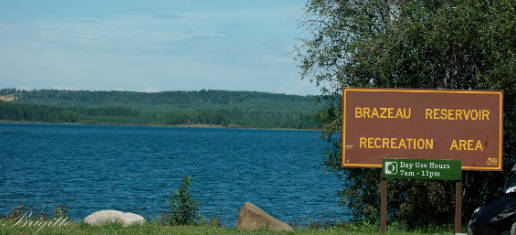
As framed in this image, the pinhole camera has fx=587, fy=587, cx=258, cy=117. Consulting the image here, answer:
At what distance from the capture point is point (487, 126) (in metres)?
14.3

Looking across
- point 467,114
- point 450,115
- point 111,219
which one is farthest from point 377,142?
point 111,219

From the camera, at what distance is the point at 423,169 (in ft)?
46.0

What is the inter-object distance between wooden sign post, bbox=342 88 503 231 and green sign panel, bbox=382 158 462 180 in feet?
0.82

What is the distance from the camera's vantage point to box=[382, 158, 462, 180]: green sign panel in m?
14.0

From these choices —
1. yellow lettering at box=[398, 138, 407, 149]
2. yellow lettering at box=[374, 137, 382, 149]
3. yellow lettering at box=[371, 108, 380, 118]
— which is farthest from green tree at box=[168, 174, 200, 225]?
yellow lettering at box=[398, 138, 407, 149]

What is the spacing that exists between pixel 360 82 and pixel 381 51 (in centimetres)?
146

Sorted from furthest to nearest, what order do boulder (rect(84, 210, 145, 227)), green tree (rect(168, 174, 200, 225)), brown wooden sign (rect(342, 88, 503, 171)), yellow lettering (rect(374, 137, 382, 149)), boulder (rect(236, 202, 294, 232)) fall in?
green tree (rect(168, 174, 200, 225)) < boulder (rect(236, 202, 294, 232)) < boulder (rect(84, 210, 145, 227)) < yellow lettering (rect(374, 137, 382, 149)) < brown wooden sign (rect(342, 88, 503, 171))

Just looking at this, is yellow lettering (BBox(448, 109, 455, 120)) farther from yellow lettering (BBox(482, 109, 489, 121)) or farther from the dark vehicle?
the dark vehicle

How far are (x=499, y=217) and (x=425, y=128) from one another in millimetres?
3458

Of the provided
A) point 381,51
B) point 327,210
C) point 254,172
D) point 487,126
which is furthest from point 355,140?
point 254,172

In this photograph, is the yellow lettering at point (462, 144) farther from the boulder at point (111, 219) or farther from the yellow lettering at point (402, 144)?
the boulder at point (111, 219)

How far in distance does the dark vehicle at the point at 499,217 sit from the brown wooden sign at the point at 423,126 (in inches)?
96.0

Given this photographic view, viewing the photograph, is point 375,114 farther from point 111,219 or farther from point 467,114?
point 111,219

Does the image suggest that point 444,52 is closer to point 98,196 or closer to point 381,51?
point 381,51
